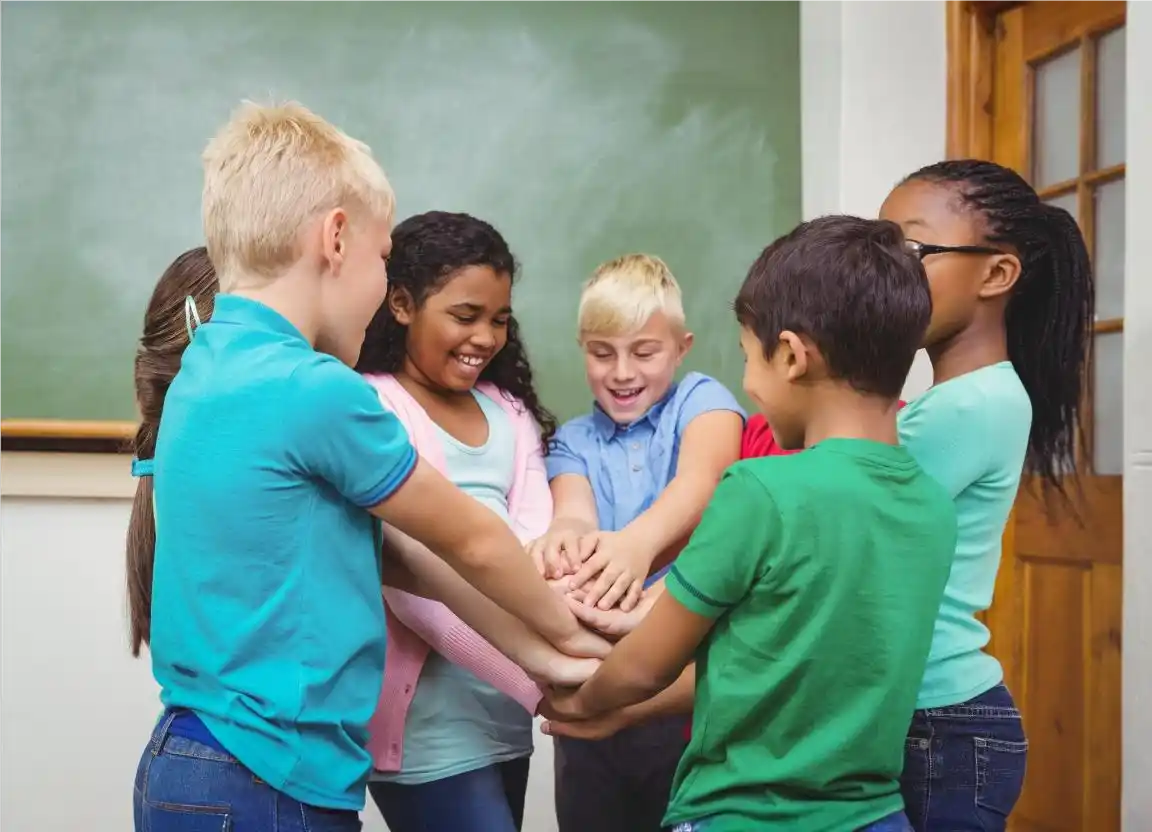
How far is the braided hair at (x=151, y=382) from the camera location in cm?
135

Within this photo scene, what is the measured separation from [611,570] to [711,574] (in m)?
0.39

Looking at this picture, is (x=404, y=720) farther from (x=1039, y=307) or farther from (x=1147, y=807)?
(x=1147, y=807)

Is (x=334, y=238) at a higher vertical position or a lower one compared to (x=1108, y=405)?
higher

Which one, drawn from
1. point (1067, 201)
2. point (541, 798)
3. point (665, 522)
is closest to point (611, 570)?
point (665, 522)

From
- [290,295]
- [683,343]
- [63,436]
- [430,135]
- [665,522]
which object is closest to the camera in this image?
[290,295]

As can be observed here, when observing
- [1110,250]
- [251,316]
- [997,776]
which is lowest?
[997,776]

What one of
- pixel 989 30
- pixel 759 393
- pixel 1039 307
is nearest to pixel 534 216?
pixel 989 30

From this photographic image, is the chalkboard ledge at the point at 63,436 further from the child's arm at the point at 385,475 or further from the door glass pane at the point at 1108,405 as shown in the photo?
the door glass pane at the point at 1108,405

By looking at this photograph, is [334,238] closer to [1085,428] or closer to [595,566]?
[595,566]

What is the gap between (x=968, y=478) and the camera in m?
1.25

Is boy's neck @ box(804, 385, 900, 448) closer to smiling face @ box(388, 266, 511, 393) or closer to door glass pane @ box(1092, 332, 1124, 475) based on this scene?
smiling face @ box(388, 266, 511, 393)

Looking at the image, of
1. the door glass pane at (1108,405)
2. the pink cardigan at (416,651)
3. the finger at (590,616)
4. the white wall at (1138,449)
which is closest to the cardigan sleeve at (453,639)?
the pink cardigan at (416,651)

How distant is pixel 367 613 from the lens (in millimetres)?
1112

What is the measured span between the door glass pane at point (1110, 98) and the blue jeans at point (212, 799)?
8.04 feet
